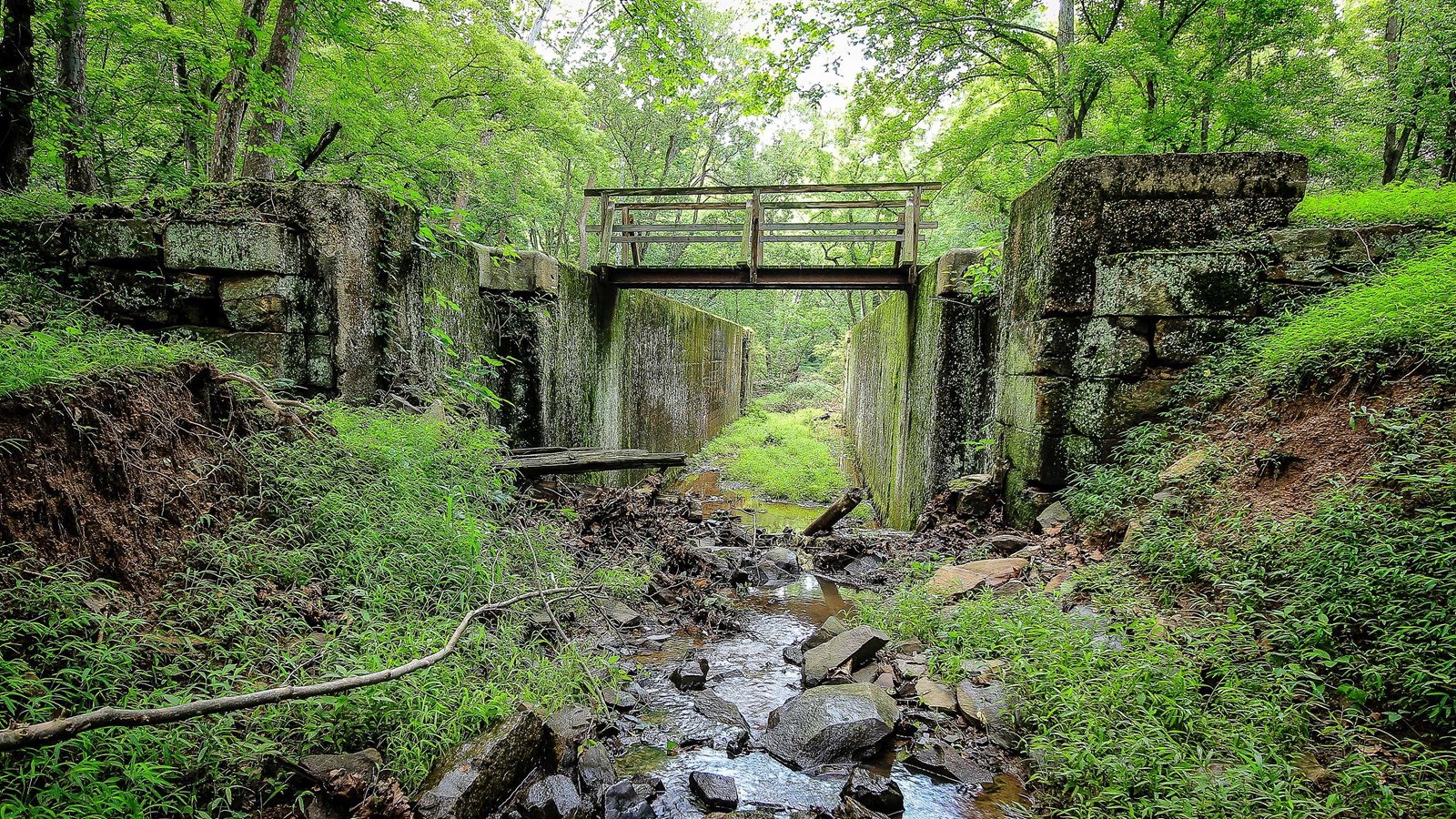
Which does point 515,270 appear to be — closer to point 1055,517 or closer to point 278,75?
point 278,75

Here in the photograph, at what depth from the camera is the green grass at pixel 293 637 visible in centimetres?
158

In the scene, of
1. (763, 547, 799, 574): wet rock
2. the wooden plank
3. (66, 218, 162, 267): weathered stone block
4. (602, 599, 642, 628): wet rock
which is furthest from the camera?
the wooden plank

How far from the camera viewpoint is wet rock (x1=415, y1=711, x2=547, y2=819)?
6.08 feet

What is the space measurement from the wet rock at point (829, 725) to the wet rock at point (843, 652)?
34 centimetres

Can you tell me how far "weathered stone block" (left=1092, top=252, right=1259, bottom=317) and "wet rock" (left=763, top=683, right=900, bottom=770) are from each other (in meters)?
3.27

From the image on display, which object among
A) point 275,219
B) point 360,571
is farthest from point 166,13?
point 360,571

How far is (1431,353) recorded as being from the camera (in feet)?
8.82

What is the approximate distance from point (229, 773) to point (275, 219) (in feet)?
11.2

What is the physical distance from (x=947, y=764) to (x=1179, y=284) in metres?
3.64

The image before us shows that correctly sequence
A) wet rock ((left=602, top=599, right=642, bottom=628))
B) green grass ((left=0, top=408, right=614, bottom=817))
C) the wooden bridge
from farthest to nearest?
the wooden bridge, wet rock ((left=602, top=599, right=642, bottom=628)), green grass ((left=0, top=408, right=614, bottom=817))

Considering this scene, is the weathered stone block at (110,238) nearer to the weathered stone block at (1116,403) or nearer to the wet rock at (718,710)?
the wet rock at (718,710)

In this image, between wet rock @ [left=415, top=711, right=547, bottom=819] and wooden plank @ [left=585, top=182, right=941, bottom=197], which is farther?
wooden plank @ [left=585, top=182, right=941, bottom=197]

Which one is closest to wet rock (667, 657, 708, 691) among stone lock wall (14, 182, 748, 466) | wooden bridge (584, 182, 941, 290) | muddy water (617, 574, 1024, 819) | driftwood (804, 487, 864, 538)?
muddy water (617, 574, 1024, 819)

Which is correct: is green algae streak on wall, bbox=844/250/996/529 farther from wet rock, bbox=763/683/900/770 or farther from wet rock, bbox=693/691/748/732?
wet rock, bbox=693/691/748/732
